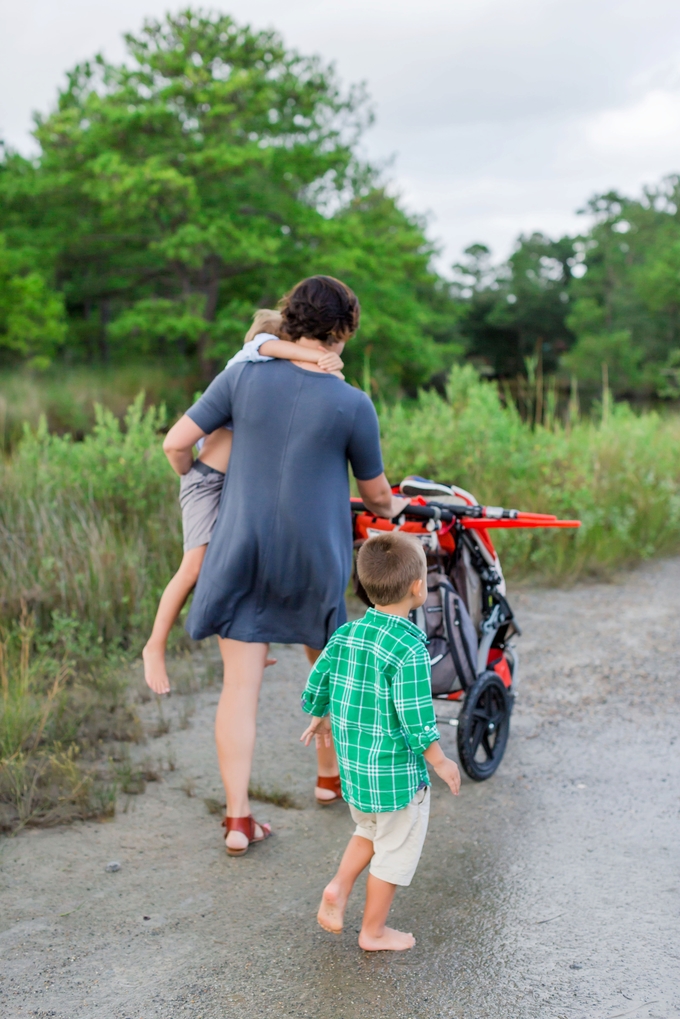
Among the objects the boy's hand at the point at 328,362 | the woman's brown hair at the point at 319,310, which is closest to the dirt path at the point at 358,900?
the boy's hand at the point at 328,362

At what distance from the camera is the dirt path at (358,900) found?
257 cm

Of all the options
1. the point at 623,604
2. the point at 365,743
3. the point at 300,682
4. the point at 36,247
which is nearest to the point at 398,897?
the point at 365,743

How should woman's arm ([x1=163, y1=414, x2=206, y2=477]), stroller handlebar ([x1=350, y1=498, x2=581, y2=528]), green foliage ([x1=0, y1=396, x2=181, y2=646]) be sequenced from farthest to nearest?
green foliage ([x1=0, y1=396, x2=181, y2=646]), stroller handlebar ([x1=350, y1=498, x2=581, y2=528]), woman's arm ([x1=163, y1=414, x2=206, y2=477])

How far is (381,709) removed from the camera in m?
2.63

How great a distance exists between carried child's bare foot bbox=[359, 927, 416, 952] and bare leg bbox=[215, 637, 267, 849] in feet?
2.48

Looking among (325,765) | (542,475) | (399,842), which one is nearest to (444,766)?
(399,842)

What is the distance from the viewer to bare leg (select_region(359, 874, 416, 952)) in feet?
8.95

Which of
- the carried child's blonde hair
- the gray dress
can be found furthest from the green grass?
→ the carried child's blonde hair

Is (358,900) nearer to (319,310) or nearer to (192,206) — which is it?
(319,310)

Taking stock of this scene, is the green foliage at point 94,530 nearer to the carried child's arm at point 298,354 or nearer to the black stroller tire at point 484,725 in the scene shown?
the black stroller tire at point 484,725

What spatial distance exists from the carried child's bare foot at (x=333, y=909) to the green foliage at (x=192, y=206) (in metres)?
23.1

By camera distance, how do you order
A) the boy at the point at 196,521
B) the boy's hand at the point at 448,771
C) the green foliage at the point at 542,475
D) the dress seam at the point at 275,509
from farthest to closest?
the green foliage at the point at 542,475 < the boy at the point at 196,521 < the dress seam at the point at 275,509 < the boy's hand at the point at 448,771

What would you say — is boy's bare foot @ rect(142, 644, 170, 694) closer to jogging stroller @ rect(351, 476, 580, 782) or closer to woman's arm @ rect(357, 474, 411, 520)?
jogging stroller @ rect(351, 476, 580, 782)

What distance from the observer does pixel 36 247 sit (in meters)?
25.9
